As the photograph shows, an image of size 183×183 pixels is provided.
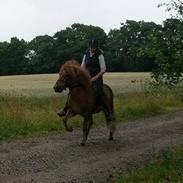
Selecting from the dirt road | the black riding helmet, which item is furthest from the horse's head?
the dirt road

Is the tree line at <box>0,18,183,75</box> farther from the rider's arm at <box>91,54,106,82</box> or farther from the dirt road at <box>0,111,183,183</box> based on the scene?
the rider's arm at <box>91,54,106,82</box>

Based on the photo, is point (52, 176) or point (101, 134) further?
point (101, 134)

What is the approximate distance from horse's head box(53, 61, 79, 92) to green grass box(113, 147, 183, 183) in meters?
2.81

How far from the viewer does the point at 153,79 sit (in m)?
17.1

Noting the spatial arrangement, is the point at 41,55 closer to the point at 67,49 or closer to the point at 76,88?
the point at 67,49

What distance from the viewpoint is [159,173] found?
8.41 meters

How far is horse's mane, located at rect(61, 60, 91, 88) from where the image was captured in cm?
1171

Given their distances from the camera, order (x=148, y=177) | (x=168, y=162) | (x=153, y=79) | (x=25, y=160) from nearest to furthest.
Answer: (x=148, y=177)
(x=168, y=162)
(x=25, y=160)
(x=153, y=79)

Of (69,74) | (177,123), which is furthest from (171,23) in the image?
(69,74)

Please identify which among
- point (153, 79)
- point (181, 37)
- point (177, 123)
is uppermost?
point (181, 37)

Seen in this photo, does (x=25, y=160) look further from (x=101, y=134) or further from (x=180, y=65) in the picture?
(x=180, y=65)

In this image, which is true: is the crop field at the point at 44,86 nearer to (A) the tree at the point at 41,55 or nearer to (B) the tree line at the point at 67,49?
(B) the tree line at the point at 67,49

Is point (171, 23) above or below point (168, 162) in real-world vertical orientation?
above

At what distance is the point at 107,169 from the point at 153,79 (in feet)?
26.6
